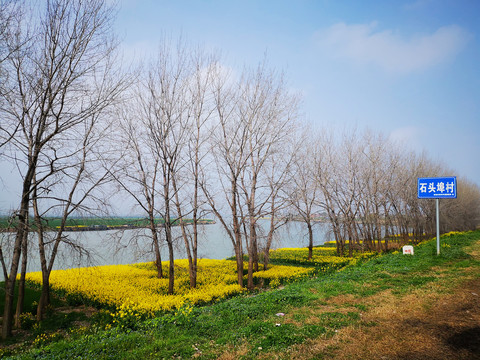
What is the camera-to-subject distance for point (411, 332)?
16.0 ft

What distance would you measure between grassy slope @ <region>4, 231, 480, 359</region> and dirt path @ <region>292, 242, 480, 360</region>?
5.4 inches

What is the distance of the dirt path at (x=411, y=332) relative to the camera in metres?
4.18

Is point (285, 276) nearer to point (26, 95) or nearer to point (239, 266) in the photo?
point (239, 266)

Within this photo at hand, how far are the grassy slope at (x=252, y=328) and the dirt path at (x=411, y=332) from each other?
0.14 metres

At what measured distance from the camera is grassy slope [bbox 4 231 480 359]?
4758mm

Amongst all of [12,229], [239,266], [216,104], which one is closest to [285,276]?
[239,266]

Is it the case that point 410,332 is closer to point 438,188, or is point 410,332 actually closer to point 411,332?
point 411,332

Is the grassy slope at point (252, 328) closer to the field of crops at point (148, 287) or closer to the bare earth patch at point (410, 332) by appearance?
the bare earth patch at point (410, 332)

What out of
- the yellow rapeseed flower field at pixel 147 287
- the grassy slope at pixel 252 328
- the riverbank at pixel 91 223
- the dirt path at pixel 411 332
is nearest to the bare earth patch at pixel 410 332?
the dirt path at pixel 411 332

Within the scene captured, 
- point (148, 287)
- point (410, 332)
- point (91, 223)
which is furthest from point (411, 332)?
point (148, 287)

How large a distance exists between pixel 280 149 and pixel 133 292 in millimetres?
10453

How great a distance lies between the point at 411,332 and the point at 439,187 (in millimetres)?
10683

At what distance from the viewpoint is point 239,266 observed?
1436cm

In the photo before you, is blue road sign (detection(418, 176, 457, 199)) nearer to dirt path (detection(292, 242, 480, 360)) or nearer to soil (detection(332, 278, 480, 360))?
dirt path (detection(292, 242, 480, 360))
